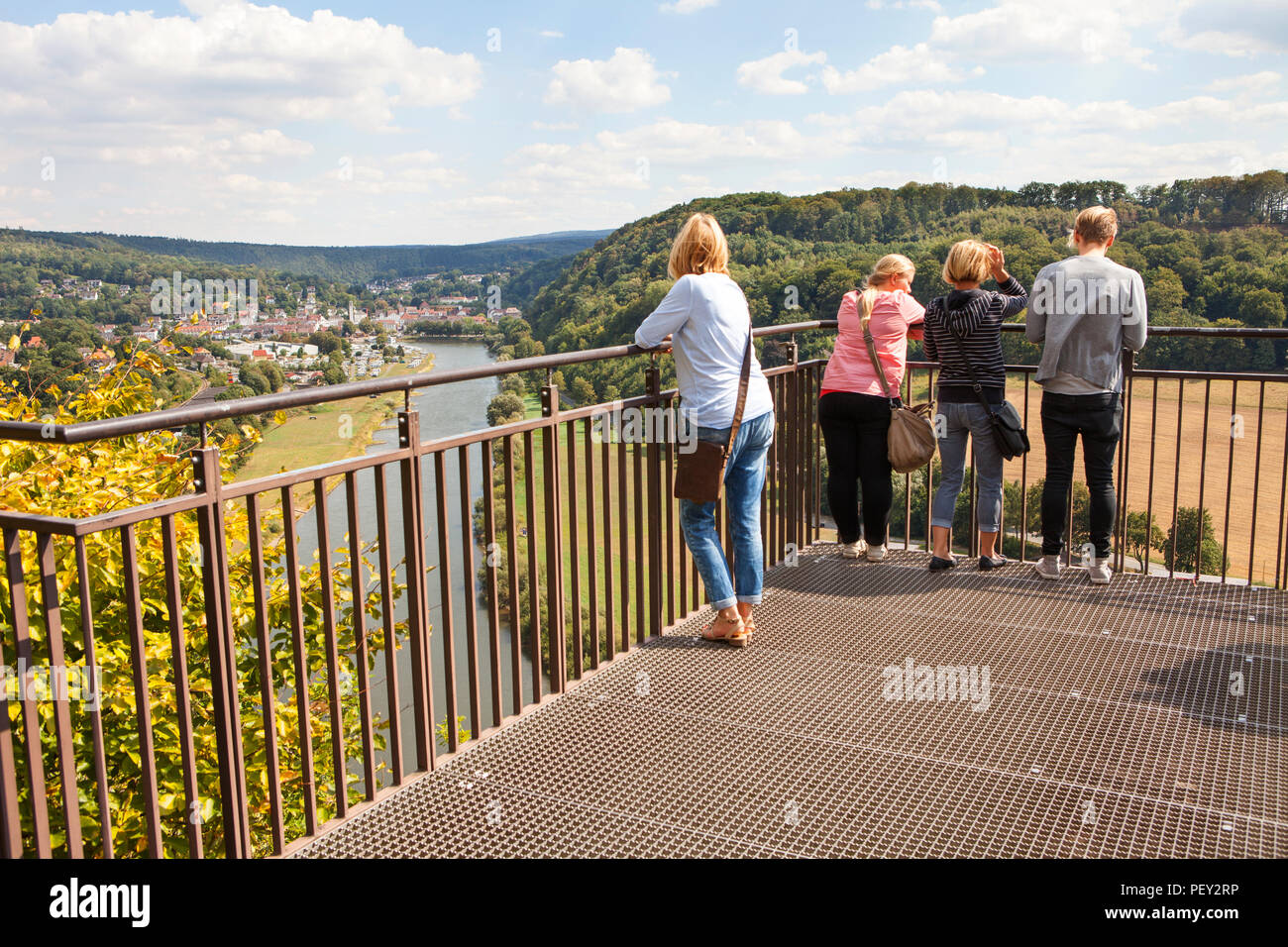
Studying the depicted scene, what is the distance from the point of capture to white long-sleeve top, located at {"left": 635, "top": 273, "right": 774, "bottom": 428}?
11.3 feet

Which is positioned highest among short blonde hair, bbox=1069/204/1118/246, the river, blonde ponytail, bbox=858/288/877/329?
short blonde hair, bbox=1069/204/1118/246

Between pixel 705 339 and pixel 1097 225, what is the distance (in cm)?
203

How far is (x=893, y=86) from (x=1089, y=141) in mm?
18884

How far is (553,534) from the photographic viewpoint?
340 centimetres

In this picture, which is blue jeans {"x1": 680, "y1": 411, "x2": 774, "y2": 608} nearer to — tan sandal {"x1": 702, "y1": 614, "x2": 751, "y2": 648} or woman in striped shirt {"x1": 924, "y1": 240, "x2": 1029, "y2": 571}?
tan sandal {"x1": 702, "y1": 614, "x2": 751, "y2": 648}

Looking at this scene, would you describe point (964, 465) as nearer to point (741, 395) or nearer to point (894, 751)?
point (741, 395)

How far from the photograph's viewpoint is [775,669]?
3.65m

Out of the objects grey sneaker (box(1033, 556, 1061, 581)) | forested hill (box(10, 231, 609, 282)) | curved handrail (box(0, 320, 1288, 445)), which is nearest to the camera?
curved handrail (box(0, 320, 1288, 445))

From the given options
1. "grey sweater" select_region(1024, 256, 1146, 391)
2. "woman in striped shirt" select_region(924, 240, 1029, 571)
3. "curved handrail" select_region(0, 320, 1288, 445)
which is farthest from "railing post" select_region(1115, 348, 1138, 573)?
"curved handrail" select_region(0, 320, 1288, 445)

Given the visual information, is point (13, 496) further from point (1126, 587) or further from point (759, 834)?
point (1126, 587)

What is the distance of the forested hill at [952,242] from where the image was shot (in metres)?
33.6

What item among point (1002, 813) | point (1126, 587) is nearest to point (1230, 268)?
point (1126, 587)

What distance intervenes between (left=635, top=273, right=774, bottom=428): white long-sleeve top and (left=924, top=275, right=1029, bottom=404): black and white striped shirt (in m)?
1.43

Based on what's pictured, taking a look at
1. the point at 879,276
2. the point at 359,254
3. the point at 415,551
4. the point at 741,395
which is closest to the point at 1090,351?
the point at 879,276
